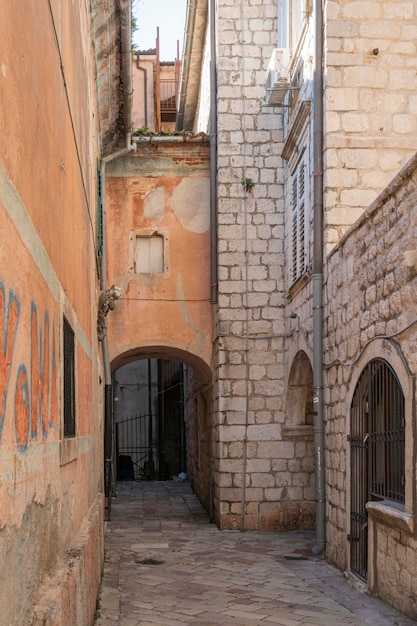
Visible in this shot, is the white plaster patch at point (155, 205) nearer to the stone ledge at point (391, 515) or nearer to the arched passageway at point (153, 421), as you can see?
the arched passageway at point (153, 421)

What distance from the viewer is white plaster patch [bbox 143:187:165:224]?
1270cm

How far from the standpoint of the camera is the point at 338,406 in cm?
871

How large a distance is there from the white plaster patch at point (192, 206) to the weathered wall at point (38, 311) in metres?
6.98

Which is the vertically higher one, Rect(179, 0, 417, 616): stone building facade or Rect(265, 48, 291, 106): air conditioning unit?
Rect(265, 48, 291, 106): air conditioning unit

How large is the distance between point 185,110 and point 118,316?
7.83 meters

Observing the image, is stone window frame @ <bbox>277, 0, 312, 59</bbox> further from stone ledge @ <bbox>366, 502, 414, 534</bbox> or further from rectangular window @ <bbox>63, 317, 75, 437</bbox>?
rectangular window @ <bbox>63, 317, 75, 437</bbox>

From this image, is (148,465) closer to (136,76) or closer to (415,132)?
(136,76)

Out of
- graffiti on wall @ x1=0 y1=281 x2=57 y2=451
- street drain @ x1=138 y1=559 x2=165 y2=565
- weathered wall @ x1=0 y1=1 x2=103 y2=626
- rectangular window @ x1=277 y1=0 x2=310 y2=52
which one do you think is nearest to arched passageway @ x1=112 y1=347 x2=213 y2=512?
rectangular window @ x1=277 y1=0 x2=310 y2=52

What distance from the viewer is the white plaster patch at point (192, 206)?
1271cm

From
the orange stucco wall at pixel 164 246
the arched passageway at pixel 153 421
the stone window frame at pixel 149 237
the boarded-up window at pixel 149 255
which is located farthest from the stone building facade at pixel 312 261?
the arched passageway at pixel 153 421

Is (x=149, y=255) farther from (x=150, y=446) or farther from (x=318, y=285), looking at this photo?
(x=150, y=446)

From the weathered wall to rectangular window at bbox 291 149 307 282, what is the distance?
5199mm

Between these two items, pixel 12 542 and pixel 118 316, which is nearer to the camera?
pixel 12 542

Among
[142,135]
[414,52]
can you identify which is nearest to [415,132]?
[414,52]
